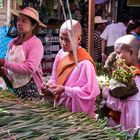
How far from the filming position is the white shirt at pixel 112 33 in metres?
8.66

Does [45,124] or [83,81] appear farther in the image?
[83,81]

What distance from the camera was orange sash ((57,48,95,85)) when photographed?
343 cm

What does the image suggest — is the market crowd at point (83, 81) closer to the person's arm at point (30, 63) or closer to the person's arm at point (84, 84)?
the person's arm at point (84, 84)

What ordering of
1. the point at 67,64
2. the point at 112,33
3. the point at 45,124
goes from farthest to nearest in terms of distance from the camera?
the point at 112,33, the point at 67,64, the point at 45,124

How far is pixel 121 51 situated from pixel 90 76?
294mm

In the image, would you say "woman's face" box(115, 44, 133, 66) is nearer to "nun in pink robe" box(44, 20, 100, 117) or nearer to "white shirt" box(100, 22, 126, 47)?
"nun in pink robe" box(44, 20, 100, 117)

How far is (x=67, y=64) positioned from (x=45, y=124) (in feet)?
4.67

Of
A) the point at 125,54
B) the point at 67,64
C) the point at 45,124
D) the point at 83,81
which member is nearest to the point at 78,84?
the point at 83,81

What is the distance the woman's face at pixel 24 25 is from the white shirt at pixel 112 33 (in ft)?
14.7

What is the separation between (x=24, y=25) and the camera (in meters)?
4.23

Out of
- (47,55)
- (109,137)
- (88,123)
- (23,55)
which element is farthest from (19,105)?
(47,55)

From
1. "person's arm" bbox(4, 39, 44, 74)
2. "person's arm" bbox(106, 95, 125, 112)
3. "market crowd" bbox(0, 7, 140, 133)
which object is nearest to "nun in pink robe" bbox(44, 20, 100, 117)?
"market crowd" bbox(0, 7, 140, 133)

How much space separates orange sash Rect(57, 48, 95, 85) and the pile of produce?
3.00 ft

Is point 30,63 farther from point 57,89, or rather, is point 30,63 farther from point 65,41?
point 57,89
